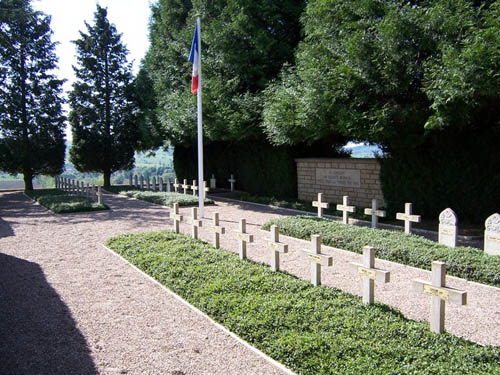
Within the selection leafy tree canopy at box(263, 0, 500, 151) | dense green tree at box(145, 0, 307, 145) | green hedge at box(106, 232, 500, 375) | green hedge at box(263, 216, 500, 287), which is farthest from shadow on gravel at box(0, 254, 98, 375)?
dense green tree at box(145, 0, 307, 145)

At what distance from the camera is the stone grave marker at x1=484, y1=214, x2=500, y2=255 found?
7.44m

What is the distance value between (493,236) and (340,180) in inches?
308

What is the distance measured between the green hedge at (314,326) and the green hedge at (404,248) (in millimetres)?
2561

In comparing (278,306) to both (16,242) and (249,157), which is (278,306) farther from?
(249,157)

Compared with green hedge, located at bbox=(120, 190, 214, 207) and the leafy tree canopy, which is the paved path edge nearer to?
the leafy tree canopy

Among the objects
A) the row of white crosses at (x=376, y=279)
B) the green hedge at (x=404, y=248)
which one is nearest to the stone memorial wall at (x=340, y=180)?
the green hedge at (x=404, y=248)

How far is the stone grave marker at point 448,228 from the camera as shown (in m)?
8.22

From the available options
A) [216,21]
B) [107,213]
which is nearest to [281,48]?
[216,21]

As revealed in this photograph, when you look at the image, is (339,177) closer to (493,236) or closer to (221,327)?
(493,236)

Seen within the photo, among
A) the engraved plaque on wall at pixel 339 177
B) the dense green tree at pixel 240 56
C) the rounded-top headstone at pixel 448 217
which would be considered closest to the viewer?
the rounded-top headstone at pixel 448 217

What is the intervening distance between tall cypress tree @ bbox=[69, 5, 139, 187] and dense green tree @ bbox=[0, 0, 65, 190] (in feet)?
4.22

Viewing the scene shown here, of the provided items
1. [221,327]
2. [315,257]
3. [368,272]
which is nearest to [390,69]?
[315,257]

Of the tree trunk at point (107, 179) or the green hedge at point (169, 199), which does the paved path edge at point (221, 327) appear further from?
the tree trunk at point (107, 179)

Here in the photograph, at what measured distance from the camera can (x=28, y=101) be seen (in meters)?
24.6
